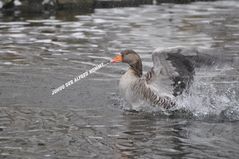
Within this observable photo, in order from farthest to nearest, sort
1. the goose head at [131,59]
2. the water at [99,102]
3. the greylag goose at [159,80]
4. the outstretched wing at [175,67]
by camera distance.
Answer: the goose head at [131,59]
the greylag goose at [159,80]
the outstretched wing at [175,67]
the water at [99,102]

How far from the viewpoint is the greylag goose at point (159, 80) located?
9695mm

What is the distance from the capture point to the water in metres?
7.94

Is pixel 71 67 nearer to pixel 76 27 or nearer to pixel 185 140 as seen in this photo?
pixel 185 140

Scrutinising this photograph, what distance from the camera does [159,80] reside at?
10.0 meters

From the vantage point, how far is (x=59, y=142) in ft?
26.6

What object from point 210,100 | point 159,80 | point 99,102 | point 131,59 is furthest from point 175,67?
point 99,102

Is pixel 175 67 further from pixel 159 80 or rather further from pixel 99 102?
pixel 99 102

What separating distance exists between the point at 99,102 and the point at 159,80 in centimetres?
119

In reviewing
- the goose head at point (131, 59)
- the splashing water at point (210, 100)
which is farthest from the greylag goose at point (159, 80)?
the splashing water at point (210, 100)

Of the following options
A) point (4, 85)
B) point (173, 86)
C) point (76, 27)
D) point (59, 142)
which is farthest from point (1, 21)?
point (59, 142)

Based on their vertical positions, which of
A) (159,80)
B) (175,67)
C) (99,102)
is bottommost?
(99,102)

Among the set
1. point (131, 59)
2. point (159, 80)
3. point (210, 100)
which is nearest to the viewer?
point (159, 80)

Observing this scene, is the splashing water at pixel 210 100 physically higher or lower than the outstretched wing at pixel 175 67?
lower

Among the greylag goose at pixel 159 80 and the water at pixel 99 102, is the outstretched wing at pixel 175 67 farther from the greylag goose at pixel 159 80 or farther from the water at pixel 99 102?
the water at pixel 99 102
